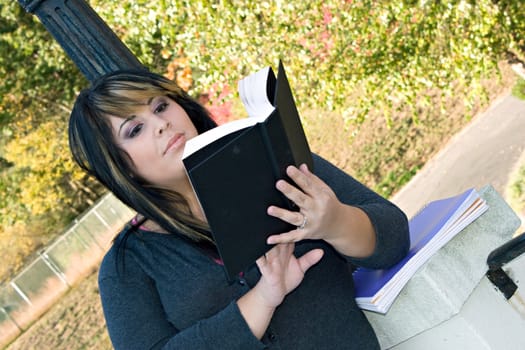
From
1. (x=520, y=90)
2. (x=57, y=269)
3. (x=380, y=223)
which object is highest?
(x=380, y=223)

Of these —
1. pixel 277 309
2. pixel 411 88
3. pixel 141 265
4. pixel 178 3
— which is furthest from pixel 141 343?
pixel 411 88

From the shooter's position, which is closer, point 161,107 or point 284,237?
point 284,237

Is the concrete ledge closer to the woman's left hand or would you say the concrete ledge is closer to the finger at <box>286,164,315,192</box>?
the woman's left hand

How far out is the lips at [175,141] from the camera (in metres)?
1.90

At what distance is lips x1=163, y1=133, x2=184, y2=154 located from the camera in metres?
1.90

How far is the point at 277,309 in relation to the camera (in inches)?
76.0

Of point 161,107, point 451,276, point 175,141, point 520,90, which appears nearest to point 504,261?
point 451,276

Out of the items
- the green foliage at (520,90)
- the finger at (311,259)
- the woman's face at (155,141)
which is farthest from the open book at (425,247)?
the green foliage at (520,90)

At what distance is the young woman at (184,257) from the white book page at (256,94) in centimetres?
28

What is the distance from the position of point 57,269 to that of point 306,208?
1601cm

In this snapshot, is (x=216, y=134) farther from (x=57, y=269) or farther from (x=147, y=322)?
(x=57, y=269)

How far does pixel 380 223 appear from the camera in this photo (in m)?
1.86

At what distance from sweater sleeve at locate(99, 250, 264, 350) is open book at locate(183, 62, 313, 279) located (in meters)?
0.27

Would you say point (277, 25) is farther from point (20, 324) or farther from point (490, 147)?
point (20, 324)
